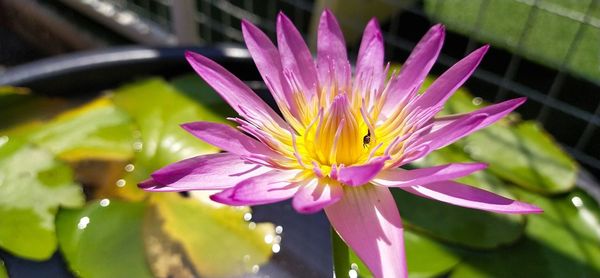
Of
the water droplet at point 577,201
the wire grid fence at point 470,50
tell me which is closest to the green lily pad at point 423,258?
the water droplet at point 577,201

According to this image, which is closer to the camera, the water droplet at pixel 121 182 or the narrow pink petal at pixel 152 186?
the narrow pink petal at pixel 152 186

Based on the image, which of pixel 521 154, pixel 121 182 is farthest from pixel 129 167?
pixel 521 154

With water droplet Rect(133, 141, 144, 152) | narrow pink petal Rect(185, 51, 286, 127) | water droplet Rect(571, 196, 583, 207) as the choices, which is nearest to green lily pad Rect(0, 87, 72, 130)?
water droplet Rect(133, 141, 144, 152)

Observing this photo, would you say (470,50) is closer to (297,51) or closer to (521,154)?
(521,154)

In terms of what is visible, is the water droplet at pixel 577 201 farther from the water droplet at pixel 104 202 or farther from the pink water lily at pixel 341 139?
the water droplet at pixel 104 202

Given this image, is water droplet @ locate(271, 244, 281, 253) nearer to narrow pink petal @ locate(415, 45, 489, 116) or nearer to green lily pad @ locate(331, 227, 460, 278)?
green lily pad @ locate(331, 227, 460, 278)
